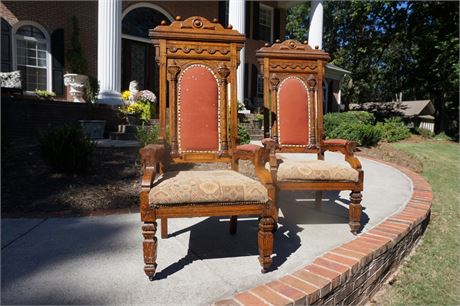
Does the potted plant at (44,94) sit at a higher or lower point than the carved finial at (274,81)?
higher

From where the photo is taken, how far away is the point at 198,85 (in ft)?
8.92

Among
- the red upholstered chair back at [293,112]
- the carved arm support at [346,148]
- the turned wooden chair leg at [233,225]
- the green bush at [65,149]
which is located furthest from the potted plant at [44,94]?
the carved arm support at [346,148]

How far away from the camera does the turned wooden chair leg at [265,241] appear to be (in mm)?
1997

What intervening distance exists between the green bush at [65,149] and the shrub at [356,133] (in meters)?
6.91

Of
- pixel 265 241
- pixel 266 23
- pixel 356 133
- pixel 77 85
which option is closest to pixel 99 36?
pixel 77 85

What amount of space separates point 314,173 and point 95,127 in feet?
19.8

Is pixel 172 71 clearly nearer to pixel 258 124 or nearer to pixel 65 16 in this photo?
pixel 258 124

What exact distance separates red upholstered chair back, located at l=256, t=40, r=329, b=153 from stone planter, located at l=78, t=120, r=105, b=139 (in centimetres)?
519

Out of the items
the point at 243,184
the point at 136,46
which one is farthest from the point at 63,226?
the point at 136,46

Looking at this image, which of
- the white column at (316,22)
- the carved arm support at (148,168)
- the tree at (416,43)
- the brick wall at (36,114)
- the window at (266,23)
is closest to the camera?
the carved arm support at (148,168)

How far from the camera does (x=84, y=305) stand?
1.65 metres

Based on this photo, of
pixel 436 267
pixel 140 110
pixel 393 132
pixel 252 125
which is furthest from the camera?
pixel 393 132

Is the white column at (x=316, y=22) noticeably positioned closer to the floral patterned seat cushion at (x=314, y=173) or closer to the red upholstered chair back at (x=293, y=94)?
the red upholstered chair back at (x=293, y=94)

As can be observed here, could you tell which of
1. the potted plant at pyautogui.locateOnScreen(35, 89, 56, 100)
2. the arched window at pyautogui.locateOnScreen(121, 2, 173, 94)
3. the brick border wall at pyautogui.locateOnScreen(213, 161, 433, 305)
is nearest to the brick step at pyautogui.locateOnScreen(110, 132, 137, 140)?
the potted plant at pyautogui.locateOnScreen(35, 89, 56, 100)
